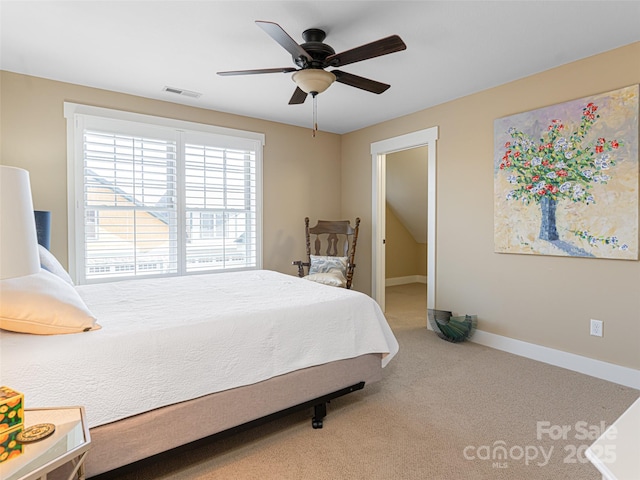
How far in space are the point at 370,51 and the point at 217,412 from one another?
213 centimetres

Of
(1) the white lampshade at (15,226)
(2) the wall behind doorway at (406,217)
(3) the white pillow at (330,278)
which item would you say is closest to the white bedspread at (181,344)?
(1) the white lampshade at (15,226)

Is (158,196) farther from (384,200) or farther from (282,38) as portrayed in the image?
(384,200)

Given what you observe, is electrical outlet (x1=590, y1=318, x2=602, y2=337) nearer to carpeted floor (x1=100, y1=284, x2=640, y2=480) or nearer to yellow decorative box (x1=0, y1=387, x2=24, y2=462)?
carpeted floor (x1=100, y1=284, x2=640, y2=480)

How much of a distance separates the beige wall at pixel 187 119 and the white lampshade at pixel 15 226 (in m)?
2.73

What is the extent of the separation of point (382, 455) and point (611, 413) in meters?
1.56

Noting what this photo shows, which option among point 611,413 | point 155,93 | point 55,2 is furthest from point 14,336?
point 611,413

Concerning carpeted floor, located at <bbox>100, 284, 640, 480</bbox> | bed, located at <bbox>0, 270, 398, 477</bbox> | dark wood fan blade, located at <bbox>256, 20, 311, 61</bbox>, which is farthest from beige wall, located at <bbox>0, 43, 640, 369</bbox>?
bed, located at <bbox>0, 270, 398, 477</bbox>

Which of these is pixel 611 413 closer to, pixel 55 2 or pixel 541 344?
pixel 541 344

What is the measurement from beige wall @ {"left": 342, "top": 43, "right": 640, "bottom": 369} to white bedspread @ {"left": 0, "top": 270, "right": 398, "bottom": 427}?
1678 mm

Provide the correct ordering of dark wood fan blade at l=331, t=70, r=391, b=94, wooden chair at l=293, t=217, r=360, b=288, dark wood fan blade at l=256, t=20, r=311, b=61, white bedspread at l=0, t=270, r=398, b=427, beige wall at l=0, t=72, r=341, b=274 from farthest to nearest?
wooden chair at l=293, t=217, r=360, b=288 → beige wall at l=0, t=72, r=341, b=274 → dark wood fan blade at l=331, t=70, r=391, b=94 → dark wood fan blade at l=256, t=20, r=311, b=61 → white bedspread at l=0, t=270, r=398, b=427

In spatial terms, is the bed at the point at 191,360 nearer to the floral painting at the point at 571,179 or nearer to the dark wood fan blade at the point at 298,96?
the dark wood fan blade at the point at 298,96

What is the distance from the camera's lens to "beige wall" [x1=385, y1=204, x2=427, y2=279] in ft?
22.8

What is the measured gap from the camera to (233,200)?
424 centimetres

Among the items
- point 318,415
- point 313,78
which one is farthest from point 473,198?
point 318,415
